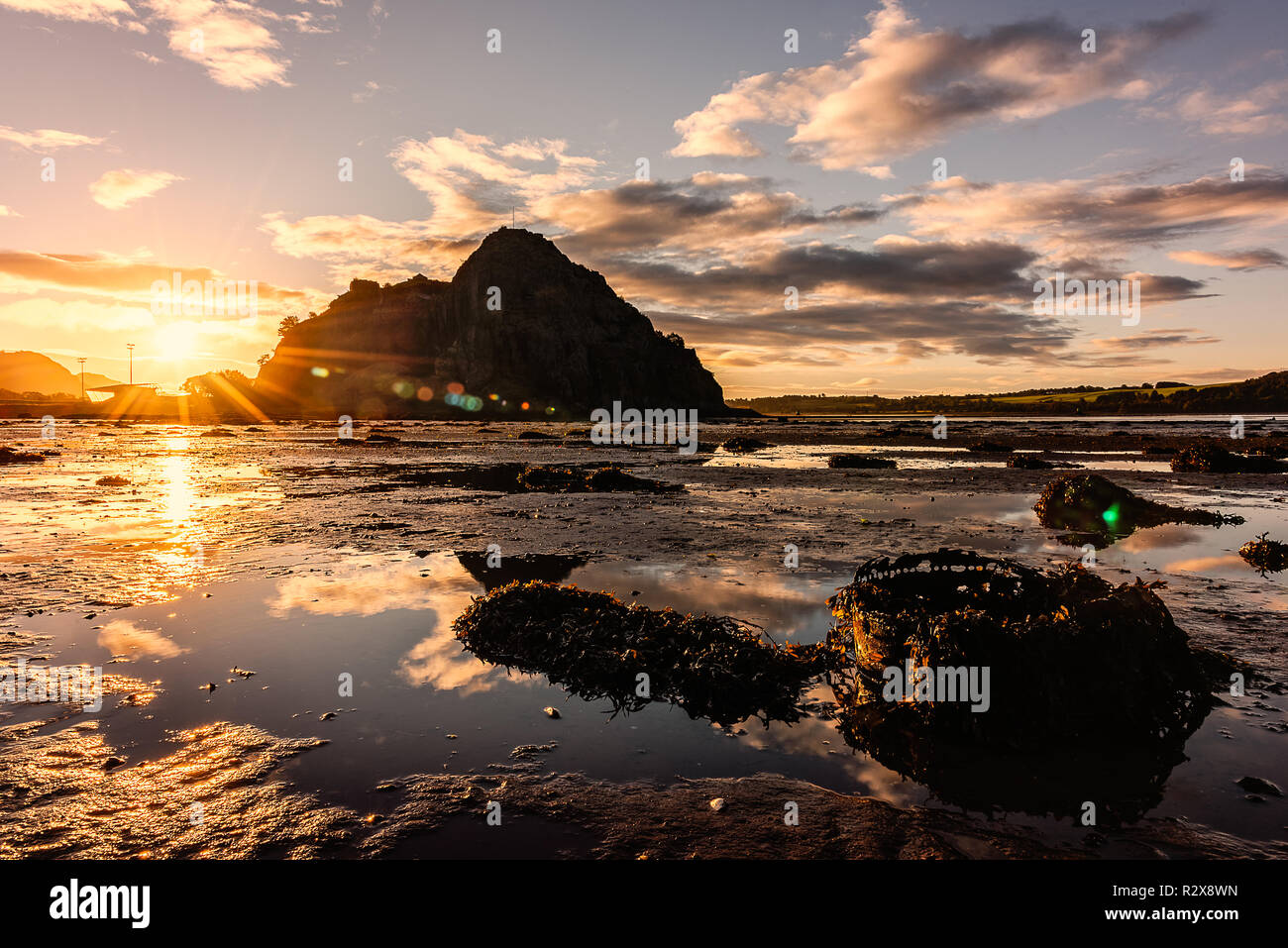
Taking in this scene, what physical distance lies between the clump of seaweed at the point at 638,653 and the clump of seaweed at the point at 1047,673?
2.41ft

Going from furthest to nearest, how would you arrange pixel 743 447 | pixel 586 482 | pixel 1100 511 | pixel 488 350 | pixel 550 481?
pixel 488 350 → pixel 743 447 → pixel 586 482 → pixel 550 481 → pixel 1100 511

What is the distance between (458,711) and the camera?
6.06 meters

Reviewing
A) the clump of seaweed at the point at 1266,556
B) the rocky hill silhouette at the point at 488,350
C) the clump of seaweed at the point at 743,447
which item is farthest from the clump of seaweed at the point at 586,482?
the rocky hill silhouette at the point at 488,350

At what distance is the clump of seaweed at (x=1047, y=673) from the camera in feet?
17.9

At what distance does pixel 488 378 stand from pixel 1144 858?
15922 centimetres

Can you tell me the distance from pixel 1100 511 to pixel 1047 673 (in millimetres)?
14790

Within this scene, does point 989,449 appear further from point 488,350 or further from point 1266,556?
point 488,350

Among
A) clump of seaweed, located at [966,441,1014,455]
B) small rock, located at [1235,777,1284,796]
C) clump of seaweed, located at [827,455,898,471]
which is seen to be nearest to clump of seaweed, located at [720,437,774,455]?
clump of seaweed, located at [827,455,898,471]

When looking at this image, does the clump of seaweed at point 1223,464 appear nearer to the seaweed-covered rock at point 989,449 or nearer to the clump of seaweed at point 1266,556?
the seaweed-covered rock at point 989,449

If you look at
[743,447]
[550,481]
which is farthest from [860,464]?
[550,481]

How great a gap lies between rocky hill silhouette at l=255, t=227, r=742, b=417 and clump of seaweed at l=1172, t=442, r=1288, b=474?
416 feet
